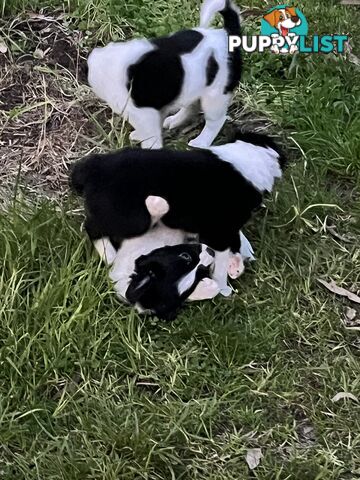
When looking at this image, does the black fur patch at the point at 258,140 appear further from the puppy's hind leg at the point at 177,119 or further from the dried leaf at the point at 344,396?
the dried leaf at the point at 344,396

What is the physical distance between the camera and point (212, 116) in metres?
3.23

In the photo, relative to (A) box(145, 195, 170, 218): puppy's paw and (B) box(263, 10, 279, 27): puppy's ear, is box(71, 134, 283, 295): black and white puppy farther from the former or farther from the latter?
(B) box(263, 10, 279, 27): puppy's ear

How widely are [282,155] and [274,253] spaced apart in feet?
1.25

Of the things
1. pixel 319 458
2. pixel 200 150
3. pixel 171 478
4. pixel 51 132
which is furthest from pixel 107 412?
pixel 51 132

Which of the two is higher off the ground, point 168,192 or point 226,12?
point 226,12

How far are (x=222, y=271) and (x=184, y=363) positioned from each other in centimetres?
38

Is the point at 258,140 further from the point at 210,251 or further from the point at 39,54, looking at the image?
the point at 39,54

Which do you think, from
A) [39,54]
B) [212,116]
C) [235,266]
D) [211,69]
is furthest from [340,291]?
[39,54]

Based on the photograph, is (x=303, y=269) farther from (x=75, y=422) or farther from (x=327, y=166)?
(x=75, y=422)

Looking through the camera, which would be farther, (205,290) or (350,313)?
(350,313)

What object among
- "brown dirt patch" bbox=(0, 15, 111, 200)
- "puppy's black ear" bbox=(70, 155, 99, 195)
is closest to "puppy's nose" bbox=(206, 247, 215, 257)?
"puppy's black ear" bbox=(70, 155, 99, 195)

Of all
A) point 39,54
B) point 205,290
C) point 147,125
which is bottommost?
point 205,290

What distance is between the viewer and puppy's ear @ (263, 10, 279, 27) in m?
3.96

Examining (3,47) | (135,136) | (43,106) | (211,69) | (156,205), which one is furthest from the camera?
(3,47)
